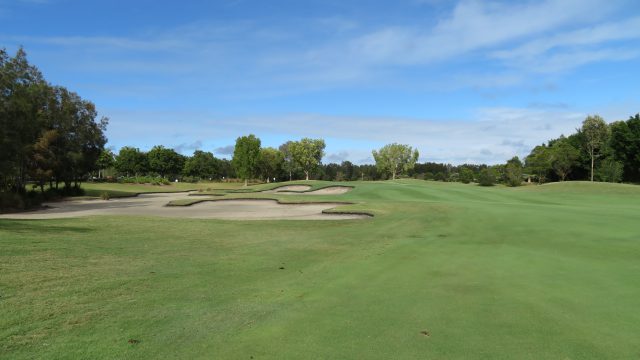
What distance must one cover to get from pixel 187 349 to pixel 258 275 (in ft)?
14.2

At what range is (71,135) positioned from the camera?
4678 centimetres

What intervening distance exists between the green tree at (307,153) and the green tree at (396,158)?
55.8 feet

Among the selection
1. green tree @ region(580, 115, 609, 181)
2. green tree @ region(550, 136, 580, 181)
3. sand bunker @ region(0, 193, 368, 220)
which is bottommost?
sand bunker @ region(0, 193, 368, 220)

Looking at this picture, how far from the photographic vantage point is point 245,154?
82250mm

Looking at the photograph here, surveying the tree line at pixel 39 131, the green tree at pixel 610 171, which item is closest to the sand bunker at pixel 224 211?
the tree line at pixel 39 131

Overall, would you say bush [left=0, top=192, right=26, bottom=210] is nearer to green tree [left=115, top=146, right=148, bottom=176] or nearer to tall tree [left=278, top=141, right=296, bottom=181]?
tall tree [left=278, top=141, right=296, bottom=181]

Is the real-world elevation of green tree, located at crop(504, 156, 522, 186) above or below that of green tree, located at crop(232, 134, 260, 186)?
below

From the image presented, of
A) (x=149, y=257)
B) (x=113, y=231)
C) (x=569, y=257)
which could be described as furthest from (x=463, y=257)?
(x=113, y=231)

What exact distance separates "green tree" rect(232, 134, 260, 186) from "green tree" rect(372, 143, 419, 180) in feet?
142

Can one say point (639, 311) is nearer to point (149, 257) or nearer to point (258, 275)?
point (258, 275)

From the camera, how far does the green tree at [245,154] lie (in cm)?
8231

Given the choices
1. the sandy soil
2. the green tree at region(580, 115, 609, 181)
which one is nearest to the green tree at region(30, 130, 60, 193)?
the sandy soil

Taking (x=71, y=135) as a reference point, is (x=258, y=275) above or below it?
below

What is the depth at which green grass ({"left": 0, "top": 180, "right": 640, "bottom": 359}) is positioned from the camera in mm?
5148
